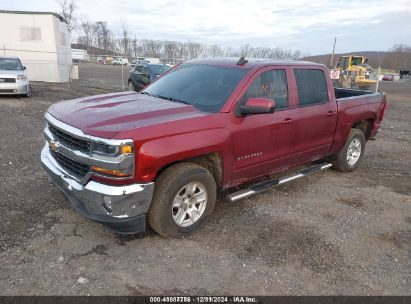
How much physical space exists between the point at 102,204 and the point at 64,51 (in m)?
22.9

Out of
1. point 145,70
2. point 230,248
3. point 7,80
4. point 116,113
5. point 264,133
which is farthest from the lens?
point 145,70

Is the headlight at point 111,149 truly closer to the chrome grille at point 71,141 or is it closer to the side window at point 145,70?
the chrome grille at point 71,141

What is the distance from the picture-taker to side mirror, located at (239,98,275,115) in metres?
3.83

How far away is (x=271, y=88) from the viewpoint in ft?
14.8

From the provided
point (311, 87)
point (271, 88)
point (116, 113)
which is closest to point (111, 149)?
point (116, 113)

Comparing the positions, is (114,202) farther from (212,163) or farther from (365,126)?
(365,126)

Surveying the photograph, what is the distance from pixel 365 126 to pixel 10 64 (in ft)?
43.3

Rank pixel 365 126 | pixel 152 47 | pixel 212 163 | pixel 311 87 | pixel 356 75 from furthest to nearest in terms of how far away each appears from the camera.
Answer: pixel 152 47 → pixel 356 75 → pixel 365 126 → pixel 311 87 → pixel 212 163

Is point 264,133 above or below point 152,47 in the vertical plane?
below

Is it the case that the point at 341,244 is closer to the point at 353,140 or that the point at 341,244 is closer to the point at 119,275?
the point at 119,275

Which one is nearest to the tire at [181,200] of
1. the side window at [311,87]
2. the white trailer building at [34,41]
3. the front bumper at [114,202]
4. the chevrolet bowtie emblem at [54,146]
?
the front bumper at [114,202]

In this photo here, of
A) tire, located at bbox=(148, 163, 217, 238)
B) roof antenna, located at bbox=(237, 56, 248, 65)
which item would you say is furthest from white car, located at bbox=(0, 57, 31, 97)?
tire, located at bbox=(148, 163, 217, 238)

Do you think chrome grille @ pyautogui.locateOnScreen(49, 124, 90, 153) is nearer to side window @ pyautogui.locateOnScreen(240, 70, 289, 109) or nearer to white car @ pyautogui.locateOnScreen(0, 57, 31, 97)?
side window @ pyautogui.locateOnScreen(240, 70, 289, 109)

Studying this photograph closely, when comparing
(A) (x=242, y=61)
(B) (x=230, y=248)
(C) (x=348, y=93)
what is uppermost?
(A) (x=242, y=61)
